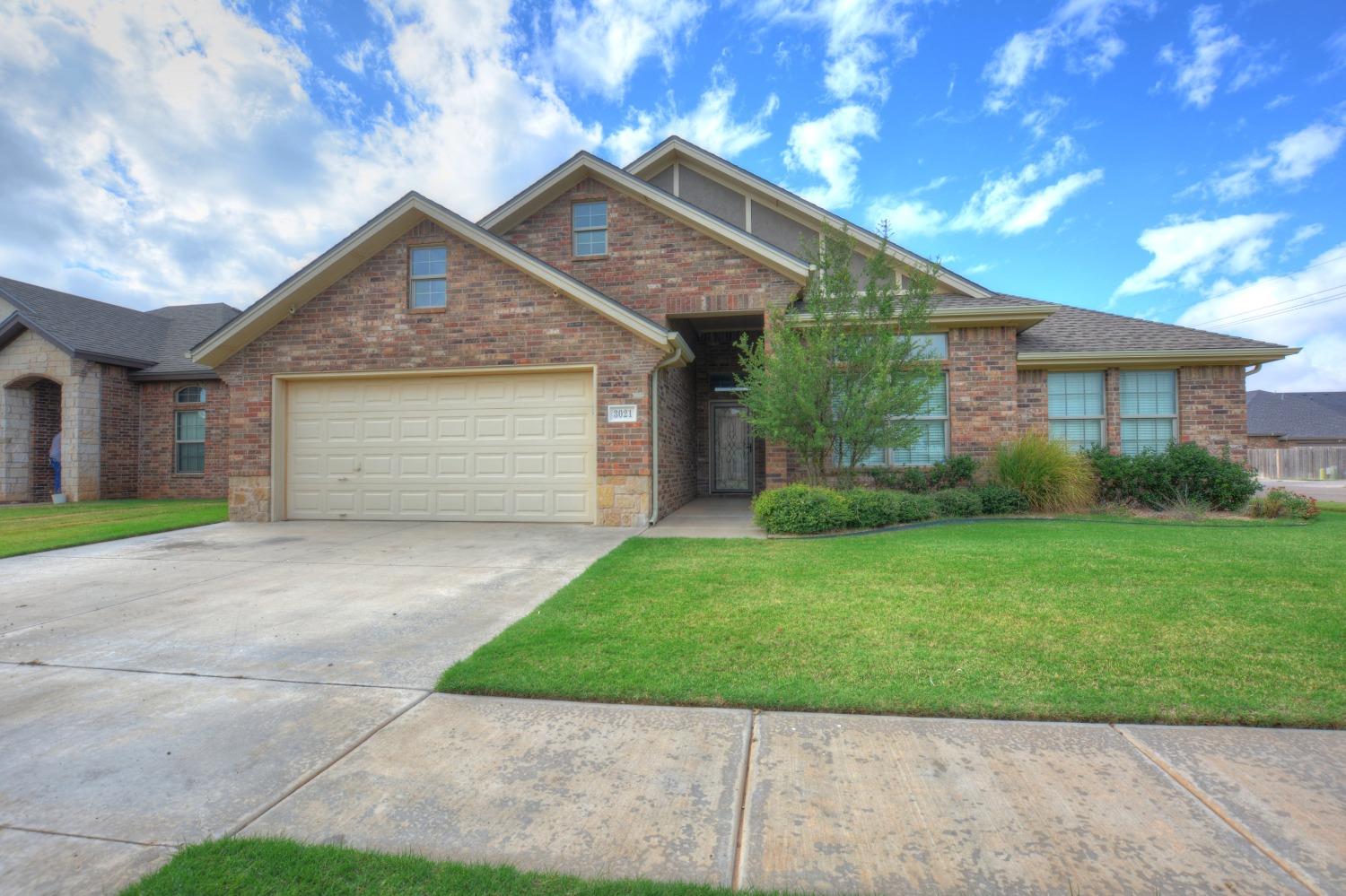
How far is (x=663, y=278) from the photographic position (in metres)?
12.1

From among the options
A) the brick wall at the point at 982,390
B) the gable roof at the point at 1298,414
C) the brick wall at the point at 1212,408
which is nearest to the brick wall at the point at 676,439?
the brick wall at the point at 982,390

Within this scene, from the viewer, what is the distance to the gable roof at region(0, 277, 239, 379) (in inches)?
623

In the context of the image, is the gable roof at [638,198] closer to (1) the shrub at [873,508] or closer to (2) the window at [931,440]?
(2) the window at [931,440]

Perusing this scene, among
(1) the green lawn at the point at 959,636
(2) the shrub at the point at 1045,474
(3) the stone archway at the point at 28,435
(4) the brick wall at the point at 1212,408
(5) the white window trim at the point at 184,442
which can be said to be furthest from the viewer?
(5) the white window trim at the point at 184,442

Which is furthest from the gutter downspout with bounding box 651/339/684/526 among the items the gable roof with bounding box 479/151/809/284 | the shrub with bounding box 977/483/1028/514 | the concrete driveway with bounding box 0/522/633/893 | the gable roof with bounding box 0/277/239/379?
the gable roof with bounding box 0/277/239/379

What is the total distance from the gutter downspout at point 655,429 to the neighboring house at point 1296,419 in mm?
49206

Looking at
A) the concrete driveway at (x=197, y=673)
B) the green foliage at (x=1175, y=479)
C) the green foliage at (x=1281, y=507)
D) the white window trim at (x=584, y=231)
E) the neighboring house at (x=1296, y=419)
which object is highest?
the white window trim at (x=584, y=231)

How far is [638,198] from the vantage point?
40.4 ft

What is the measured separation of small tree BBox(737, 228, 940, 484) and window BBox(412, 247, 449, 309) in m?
5.73

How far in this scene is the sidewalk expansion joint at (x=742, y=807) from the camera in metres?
1.92

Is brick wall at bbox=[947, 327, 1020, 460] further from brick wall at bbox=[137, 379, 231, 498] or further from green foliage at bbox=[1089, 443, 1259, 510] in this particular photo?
brick wall at bbox=[137, 379, 231, 498]

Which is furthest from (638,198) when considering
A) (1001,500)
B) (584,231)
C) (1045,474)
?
(1045,474)

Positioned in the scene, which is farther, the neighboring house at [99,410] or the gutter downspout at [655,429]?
the neighboring house at [99,410]

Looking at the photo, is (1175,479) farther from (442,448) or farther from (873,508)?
(442,448)
